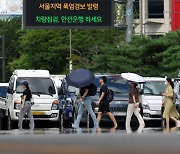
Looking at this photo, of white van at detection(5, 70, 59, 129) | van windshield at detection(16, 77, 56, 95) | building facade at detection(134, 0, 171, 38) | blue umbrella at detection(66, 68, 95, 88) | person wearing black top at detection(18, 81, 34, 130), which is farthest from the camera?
building facade at detection(134, 0, 171, 38)

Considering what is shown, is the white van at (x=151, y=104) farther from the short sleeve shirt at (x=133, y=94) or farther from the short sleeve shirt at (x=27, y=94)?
the short sleeve shirt at (x=27, y=94)

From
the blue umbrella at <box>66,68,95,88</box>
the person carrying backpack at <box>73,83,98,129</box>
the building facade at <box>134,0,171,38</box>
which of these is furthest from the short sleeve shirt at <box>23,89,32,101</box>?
the building facade at <box>134,0,171,38</box>

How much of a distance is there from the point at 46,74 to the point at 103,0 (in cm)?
747

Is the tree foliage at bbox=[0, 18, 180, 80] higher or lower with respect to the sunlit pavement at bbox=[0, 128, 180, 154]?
higher

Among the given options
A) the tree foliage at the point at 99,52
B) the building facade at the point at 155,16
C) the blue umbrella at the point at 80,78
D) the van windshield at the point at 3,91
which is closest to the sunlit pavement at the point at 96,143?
the blue umbrella at the point at 80,78

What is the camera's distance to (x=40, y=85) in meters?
24.1

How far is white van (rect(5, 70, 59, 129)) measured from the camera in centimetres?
2329

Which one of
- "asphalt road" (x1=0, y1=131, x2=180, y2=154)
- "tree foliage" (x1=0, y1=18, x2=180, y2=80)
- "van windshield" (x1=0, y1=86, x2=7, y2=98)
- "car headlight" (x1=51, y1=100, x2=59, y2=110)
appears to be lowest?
"car headlight" (x1=51, y1=100, x2=59, y2=110)

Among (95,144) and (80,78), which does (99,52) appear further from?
(95,144)

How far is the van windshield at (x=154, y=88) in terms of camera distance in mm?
24234

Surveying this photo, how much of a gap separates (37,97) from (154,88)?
3945mm

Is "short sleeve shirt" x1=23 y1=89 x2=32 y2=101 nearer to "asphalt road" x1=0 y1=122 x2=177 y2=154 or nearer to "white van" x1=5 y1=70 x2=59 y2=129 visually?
"white van" x1=5 y1=70 x2=59 y2=129

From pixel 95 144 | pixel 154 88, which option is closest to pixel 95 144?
pixel 95 144

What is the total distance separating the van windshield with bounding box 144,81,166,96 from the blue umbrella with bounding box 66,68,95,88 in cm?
290
